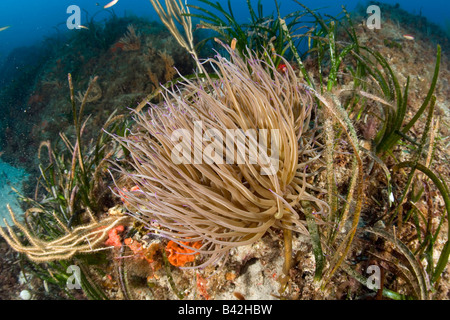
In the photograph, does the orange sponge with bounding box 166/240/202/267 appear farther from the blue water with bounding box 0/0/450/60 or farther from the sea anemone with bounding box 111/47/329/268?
the blue water with bounding box 0/0/450/60

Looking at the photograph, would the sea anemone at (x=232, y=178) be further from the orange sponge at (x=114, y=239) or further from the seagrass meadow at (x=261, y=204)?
the orange sponge at (x=114, y=239)

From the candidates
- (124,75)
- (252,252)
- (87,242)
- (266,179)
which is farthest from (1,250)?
(124,75)

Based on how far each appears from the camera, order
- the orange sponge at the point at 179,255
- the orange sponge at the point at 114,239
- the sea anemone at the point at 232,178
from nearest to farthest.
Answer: the sea anemone at the point at 232,178
the orange sponge at the point at 179,255
the orange sponge at the point at 114,239

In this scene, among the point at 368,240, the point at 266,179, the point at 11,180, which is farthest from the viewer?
the point at 11,180

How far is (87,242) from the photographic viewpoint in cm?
228

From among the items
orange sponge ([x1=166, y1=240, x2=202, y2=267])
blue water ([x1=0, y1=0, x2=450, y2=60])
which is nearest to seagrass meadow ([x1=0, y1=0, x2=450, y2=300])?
orange sponge ([x1=166, y1=240, x2=202, y2=267])

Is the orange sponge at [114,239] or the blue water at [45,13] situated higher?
the blue water at [45,13]

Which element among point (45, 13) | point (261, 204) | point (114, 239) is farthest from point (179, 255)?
point (45, 13)

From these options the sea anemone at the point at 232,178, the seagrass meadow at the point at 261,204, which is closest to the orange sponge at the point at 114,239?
the seagrass meadow at the point at 261,204

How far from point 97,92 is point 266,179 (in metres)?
6.69

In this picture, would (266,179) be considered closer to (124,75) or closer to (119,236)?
(119,236)

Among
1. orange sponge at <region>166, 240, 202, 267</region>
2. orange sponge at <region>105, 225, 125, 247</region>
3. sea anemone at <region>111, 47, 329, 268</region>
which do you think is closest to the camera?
sea anemone at <region>111, 47, 329, 268</region>

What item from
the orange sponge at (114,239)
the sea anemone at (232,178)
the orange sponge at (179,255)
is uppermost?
the sea anemone at (232,178)

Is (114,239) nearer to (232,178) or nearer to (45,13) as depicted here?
(232,178)
